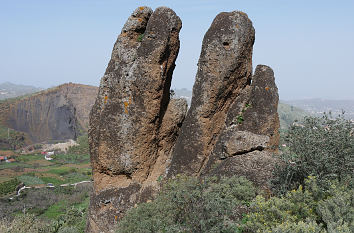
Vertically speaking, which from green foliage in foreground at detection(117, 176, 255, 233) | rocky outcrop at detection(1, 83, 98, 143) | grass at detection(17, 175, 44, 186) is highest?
green foliage in foreground at detection(117, 176, 255, 233)

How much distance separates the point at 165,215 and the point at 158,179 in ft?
12.7

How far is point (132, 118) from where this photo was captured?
12.5 metres

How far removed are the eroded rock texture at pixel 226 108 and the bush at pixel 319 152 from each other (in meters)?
2.47

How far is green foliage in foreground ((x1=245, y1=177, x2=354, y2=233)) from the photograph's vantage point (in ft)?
23.1

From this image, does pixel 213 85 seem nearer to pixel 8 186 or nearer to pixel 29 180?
pixel 8 186

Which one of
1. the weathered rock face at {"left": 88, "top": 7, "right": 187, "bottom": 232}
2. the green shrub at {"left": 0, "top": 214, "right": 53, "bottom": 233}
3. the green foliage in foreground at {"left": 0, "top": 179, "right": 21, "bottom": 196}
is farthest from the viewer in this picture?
the green foliage in foreground at {"left": 0, "top": 179, "right": 21, "bottom": 196}

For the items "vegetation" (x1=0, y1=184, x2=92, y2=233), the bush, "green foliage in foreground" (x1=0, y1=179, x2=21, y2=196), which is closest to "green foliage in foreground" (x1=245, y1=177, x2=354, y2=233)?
the bush

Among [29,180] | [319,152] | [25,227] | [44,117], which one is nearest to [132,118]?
[319,152]

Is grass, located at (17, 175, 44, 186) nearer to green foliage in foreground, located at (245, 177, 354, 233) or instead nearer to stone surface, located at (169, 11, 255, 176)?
stone surface, located at (169, 11, 255, 176)

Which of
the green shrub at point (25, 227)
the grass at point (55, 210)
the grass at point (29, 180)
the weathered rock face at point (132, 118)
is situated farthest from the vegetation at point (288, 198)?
the grass at point (29, 180)

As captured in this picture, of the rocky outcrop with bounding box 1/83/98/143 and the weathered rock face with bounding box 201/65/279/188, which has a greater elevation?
the weathered rock face with bounding box 201/65/279/188

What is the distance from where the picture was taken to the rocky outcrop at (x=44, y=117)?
124 m

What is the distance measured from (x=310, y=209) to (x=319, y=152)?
79.0 inches

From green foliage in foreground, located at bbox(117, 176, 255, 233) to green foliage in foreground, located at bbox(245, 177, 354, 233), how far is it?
84 centimetres
